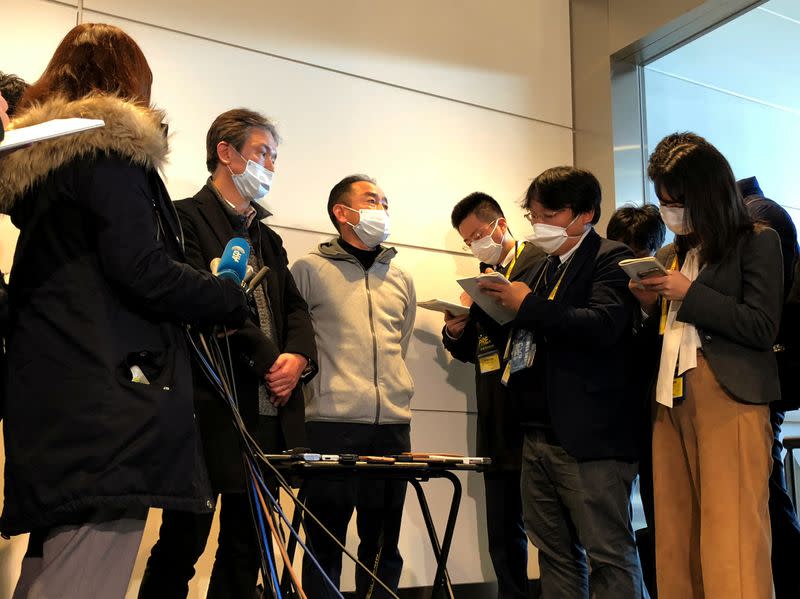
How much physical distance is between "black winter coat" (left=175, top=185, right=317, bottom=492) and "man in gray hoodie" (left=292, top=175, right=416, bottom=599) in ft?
1.12

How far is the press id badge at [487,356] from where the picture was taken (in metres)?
→ 3.16

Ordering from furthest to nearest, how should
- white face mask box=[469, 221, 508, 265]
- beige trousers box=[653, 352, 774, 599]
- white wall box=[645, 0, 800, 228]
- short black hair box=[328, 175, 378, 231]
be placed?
white wall box=[645, 0, 800, 228], white face mask box=[469, 221, 508, 265], short black hair box=[328, 175, 378, 231], beige trousers box=[653, 352, 774, 599]

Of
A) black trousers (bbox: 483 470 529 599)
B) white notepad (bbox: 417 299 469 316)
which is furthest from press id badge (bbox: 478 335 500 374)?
black trousers (bbox: 483 470 529 599)

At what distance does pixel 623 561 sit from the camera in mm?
2258

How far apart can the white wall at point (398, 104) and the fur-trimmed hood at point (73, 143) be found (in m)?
1.35

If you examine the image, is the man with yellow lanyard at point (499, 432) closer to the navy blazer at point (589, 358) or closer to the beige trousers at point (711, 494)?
the navy blazer at point (589, 358)

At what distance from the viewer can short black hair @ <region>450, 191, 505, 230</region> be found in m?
3.63

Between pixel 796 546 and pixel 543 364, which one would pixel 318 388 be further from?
pixel 796 546

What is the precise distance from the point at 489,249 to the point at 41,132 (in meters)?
2.35

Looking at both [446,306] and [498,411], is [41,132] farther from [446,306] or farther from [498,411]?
[498,411]

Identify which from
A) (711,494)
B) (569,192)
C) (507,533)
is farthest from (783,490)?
(569,192)

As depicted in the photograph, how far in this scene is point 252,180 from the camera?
2686 mm

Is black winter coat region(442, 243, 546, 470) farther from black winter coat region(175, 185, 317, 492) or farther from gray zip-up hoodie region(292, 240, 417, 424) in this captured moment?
black winter coat region(175, 185, 317, 492)

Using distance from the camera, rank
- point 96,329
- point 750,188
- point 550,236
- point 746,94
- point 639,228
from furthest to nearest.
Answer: point 746,94
point 639,228
point 750,188
point 550,236
point 96,329
